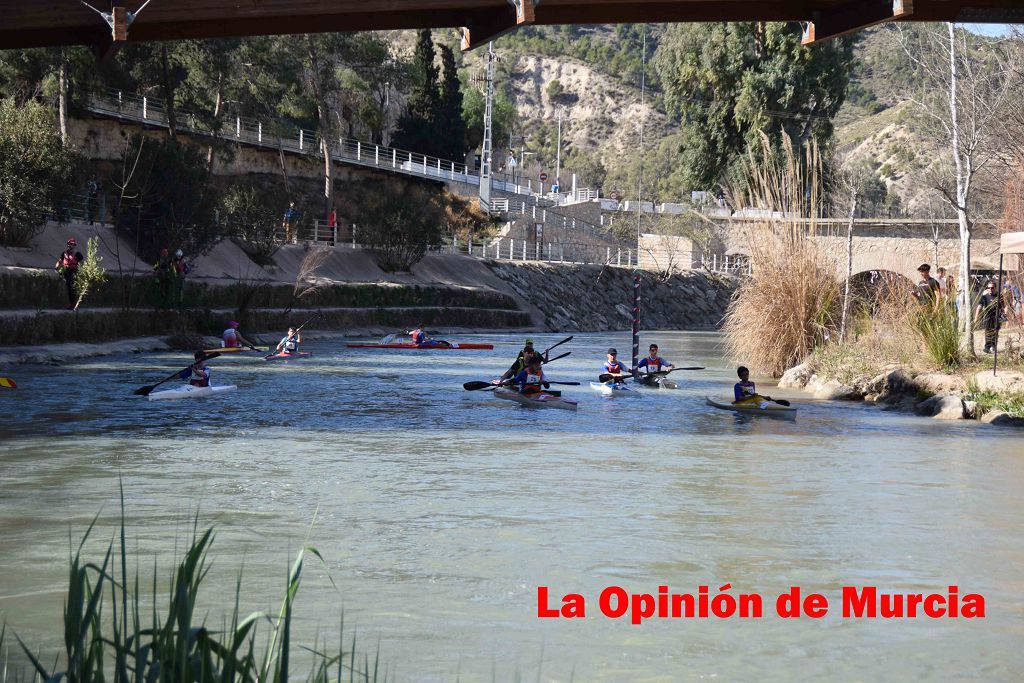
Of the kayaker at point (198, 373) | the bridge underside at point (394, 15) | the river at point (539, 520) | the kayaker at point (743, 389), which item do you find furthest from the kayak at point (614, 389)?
the bridge underside at point (394, 15)

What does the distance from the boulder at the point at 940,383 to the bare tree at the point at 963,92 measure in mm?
1009

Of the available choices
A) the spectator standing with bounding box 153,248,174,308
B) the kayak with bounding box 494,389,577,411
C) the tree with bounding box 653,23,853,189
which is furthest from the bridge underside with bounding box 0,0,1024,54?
the tree with bounding box 653,23,853,189

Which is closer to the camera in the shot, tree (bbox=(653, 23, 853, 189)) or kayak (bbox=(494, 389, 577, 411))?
kayak (bbox=(494, 389, 577, 411))

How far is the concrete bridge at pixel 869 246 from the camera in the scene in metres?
26.2

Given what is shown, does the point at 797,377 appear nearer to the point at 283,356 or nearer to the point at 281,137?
the point at 283,356

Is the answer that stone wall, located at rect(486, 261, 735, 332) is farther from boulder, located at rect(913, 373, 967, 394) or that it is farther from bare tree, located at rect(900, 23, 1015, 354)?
boulder, located at rect(913, 373, 967, 394)

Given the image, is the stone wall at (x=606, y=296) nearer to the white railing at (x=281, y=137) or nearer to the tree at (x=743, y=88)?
the tree at (x=743, y=88)

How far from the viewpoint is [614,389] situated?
25359 mm

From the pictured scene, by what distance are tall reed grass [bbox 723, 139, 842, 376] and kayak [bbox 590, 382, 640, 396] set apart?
2.90 meters

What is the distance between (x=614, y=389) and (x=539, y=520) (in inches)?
535

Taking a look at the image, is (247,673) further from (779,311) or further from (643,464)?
(779,311)

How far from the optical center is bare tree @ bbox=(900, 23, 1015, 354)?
23141mm

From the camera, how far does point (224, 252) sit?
157 feet

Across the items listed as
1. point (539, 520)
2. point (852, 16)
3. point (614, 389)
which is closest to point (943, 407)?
point (614, 389)
